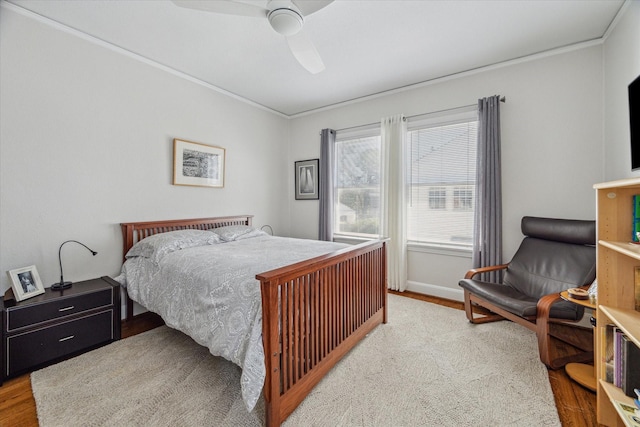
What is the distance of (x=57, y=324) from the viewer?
6.84ft

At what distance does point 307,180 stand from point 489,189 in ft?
8.59

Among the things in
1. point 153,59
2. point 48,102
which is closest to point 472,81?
point 153,59

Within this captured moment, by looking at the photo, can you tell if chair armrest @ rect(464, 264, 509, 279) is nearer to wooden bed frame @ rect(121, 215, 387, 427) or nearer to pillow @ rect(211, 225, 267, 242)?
wooden bed frame @ rect(121, 215, 387, 427)

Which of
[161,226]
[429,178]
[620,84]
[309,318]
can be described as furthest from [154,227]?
[620,84]

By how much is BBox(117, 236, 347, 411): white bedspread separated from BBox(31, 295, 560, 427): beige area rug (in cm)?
31

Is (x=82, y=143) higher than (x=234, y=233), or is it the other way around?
(x=82, y=143)

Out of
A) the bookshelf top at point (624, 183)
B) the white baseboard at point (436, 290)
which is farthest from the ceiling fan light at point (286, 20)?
the white baseboard at point (436, 290)

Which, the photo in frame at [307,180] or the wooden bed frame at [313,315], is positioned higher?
the photo in frame at [307,180]

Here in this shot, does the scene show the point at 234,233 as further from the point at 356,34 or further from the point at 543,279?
the point at 543,279

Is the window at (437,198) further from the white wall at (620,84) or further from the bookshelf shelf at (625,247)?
the bookshelf shelf at (625,247)

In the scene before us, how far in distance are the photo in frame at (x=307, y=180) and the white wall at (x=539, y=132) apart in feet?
5.80

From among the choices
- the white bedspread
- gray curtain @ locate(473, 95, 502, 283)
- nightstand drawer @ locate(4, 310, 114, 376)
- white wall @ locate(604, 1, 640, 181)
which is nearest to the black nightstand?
nightstand drawer @ locate(4, 310, 114, 376)

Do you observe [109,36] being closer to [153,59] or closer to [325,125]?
[153,59]

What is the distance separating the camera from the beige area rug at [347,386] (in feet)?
5.10
